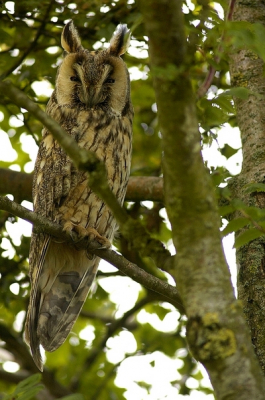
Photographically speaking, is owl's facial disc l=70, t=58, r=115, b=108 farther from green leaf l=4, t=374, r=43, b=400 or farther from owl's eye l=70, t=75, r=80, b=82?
green leaf l=4, t=374, r=43, b=400

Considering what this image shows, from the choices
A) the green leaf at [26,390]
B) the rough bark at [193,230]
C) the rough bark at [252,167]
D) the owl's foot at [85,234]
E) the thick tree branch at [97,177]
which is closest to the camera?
the rough bark at [193,230]

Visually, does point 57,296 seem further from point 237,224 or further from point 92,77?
point 237,224

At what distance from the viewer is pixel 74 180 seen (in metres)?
3.15

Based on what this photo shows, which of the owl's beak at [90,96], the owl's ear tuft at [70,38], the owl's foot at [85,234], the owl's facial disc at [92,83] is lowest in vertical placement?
the owl's foot at [85,234]

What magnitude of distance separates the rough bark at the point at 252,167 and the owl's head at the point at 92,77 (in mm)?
715

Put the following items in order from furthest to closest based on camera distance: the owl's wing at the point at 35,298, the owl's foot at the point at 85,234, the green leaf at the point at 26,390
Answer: the owl's wing at the point at 35,298
the owl's foot at the point at 85,234
the green leaf at the point at 26,390

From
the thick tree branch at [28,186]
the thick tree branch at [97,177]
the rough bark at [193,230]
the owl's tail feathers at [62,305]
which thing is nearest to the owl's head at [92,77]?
the thick tree branch at [28,186]

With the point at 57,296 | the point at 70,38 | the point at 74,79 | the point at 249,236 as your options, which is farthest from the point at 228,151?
the point at 249,236

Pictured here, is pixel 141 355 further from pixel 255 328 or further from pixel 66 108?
pixel 255 328

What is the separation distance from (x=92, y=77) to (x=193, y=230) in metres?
2.07

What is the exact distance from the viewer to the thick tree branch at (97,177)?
1549mm

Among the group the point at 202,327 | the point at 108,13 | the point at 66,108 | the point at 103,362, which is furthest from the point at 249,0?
the point at 103,362

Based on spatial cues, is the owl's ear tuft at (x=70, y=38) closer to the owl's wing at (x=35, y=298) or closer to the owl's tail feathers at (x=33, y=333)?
the owl's wing at (x=35, y=298)

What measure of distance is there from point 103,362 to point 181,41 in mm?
3852
